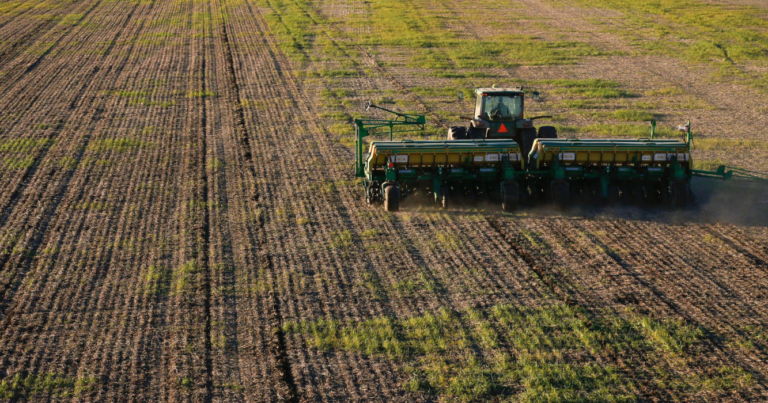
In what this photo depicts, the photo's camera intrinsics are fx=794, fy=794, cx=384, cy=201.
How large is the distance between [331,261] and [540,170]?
193 inches

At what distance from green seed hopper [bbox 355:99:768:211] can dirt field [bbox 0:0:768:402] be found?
46 cm

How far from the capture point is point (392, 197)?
15102 millimetres

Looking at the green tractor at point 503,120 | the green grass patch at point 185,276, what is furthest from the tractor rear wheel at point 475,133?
the green grass patch at point 185,276

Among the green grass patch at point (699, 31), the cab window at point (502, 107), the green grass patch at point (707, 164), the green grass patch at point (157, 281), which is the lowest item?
the green grass patch at point (157, 281)

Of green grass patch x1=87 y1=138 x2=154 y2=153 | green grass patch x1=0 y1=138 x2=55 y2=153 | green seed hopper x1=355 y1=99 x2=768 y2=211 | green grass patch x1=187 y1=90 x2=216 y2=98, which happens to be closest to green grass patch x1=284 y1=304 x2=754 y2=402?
green seed hopper x1=355 y1=99 x2=768 y2=211

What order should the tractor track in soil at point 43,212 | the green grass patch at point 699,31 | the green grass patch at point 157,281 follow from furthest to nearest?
the green grass patch at point 699,31 < the tractor track in soil at point 43,212 < the green grass patch at point 157,281

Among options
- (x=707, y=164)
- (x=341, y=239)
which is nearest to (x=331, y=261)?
(x=341, y=239)

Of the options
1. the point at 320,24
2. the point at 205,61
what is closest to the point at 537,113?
the point at 205,61

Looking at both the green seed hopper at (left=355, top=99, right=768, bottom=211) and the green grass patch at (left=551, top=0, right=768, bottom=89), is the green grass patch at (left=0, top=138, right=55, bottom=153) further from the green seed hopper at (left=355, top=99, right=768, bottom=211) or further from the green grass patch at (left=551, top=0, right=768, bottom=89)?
the green grass patch at (left=551, top=0, right=768, bottom=89)

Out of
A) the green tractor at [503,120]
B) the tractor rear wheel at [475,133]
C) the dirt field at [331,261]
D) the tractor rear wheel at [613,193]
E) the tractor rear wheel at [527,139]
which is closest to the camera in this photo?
the dirt field at [331,261]

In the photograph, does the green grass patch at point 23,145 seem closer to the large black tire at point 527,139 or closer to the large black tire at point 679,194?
the large black tire at point 527,139

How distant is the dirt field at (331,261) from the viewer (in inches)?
375

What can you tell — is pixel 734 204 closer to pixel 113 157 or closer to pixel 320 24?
pixel 113 157

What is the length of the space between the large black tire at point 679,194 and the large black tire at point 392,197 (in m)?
5.24
